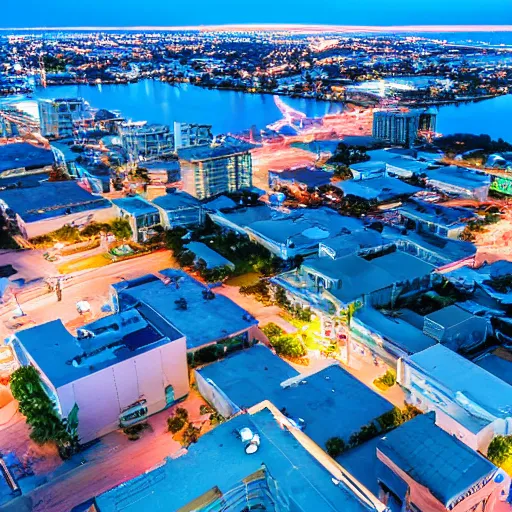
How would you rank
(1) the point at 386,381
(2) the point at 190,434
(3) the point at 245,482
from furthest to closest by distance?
(1) the point at 386,381, (2) the point at 190,434, (3) the point at 245,482

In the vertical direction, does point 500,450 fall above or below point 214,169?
below

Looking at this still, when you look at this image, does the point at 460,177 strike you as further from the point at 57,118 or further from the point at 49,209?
the point at 57,118

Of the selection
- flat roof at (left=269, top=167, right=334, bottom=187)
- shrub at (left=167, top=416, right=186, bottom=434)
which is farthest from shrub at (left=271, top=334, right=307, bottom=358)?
flat roof at (left=269, top=167, right=334, bottom=187)

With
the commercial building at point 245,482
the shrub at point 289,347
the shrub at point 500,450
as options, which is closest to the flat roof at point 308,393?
the shrub at point 289,347

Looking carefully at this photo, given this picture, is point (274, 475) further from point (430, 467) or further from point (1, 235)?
point (1, 235)

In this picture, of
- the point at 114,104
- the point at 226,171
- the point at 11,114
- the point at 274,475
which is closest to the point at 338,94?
the point at 114,104

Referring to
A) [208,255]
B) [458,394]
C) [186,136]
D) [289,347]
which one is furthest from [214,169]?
[458,394]

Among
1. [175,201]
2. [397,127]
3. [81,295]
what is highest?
[397,127]

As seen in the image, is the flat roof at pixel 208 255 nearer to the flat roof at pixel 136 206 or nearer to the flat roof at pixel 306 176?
the flat roof at pixel 136 206
